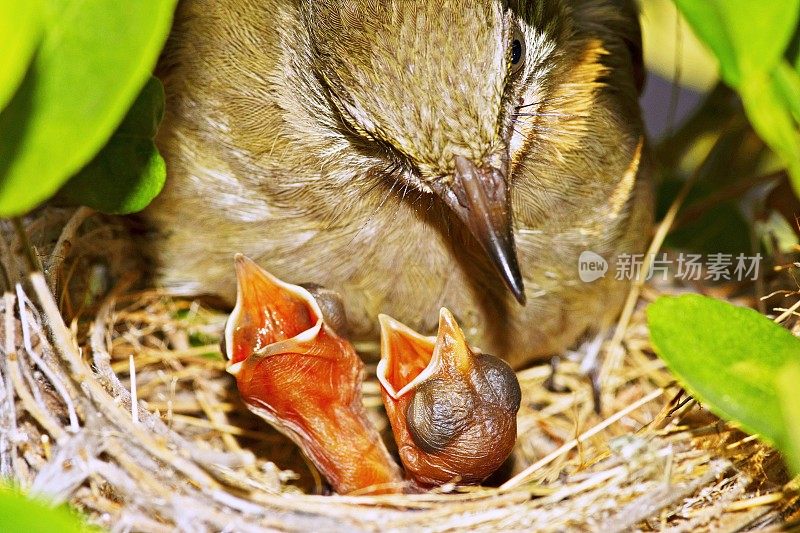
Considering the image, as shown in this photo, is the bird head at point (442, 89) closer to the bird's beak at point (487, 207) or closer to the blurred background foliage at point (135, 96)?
the bird's beak at point (487, 207)

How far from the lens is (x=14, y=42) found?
100 centimetres

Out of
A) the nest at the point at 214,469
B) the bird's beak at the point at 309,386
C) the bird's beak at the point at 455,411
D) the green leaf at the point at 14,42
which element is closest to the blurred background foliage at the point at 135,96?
the green leaf at the point at 14,42

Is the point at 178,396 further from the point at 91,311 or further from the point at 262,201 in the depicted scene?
the point at 262,201

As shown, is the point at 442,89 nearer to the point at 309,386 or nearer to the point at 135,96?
the point at 135,96

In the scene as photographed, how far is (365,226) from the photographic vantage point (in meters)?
1.88

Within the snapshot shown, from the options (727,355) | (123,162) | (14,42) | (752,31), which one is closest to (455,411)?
(727,355)

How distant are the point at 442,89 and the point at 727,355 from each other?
0.56m

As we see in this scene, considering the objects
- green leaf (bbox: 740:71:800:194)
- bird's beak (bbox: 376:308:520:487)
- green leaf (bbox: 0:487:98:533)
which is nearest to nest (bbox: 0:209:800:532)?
bird's beak (bbox: 376:308:520:487)

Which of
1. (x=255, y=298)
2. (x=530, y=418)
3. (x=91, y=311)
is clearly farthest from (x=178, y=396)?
(x=530, y=418)

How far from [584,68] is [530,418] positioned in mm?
833

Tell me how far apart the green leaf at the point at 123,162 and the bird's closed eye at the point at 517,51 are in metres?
0.56

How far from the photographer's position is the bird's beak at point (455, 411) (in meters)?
1.62

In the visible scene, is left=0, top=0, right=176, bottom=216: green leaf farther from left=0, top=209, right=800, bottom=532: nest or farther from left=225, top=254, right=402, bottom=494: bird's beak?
left=225, top=254, right=402, bottom=494: bird's beak

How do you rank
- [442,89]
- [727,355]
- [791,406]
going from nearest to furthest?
[791,406]
[727,355]
[442,89]
